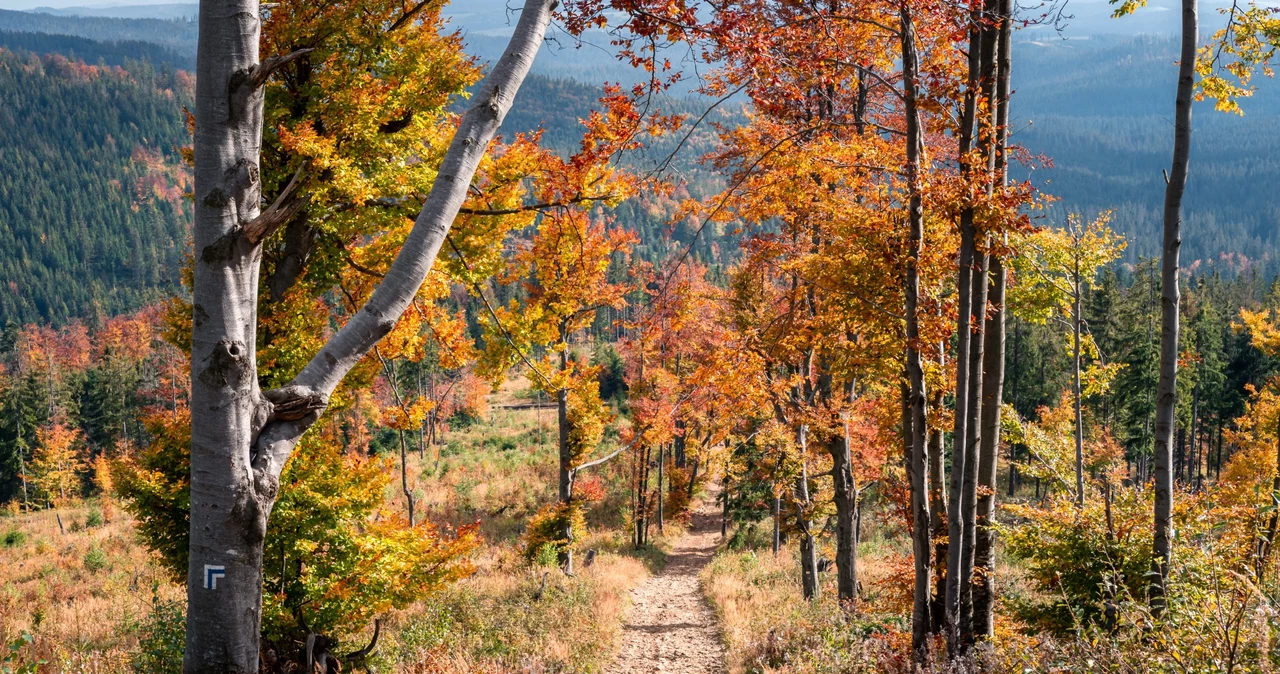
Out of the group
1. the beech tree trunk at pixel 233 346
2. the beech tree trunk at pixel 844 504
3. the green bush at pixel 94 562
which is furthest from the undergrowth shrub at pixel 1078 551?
the green bush at pixel 94 562

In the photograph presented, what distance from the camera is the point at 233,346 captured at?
237cm

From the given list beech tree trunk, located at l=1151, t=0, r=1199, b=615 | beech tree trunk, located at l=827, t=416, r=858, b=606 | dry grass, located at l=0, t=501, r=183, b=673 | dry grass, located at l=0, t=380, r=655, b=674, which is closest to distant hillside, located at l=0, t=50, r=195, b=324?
dry grass, located at l=0, t=501, r=183, b=673

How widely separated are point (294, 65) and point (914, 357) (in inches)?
268

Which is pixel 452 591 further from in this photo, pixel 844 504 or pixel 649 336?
pixel 844 504

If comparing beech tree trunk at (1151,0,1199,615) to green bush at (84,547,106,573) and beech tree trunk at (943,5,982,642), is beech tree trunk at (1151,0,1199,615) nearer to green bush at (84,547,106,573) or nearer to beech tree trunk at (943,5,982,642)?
beech tree trunk at (943,5,982,642)

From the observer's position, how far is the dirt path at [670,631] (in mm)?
10727

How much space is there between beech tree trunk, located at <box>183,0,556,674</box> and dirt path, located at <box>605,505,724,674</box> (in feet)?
29.3

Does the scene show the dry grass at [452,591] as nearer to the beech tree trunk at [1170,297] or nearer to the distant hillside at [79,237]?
the beech tree trunk at [1170,297]

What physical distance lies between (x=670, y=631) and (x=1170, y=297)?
1009 cm

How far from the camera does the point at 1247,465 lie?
25031 millimetres

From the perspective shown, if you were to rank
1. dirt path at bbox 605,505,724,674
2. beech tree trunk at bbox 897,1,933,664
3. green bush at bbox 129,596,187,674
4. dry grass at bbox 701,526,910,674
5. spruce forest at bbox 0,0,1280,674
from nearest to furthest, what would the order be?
spruce forest at bbox 0,0,1280,674, beech tree trunk at bbox 897,1,933,664, green bush at bbox 129,596,187,674, dry grass at bbox 701,526,910,674, dirt path at bbox 605,505,724,674

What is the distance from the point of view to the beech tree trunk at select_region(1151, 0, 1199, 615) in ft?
19.0

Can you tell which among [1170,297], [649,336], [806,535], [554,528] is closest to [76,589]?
[554,528]

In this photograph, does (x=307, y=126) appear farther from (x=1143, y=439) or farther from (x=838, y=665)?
(x=1143, y=439)
